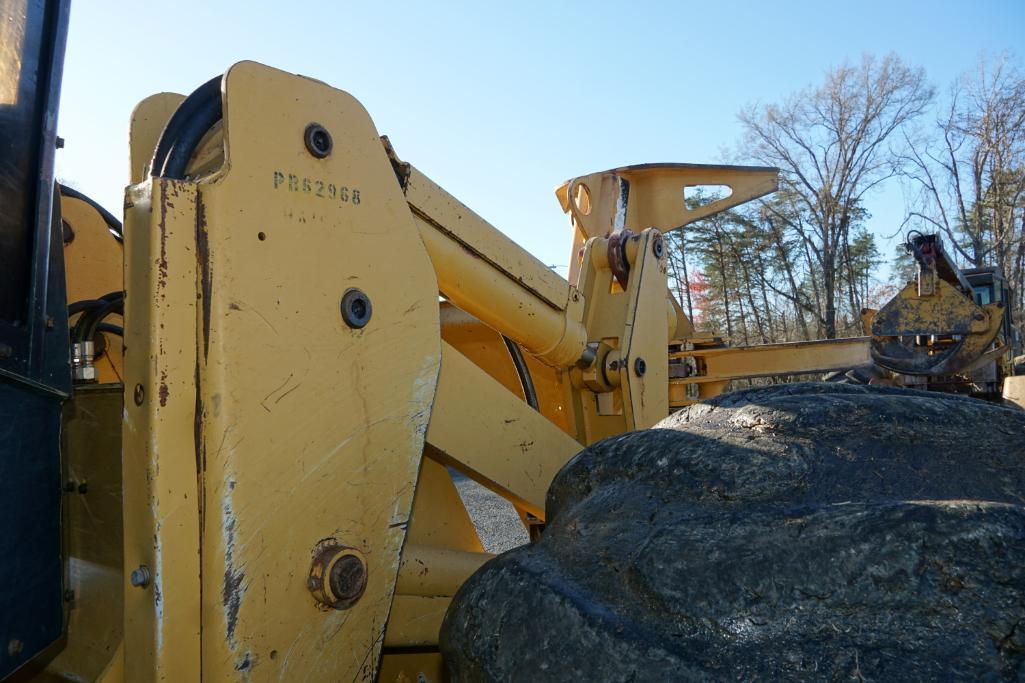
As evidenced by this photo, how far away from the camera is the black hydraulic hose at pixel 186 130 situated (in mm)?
1814

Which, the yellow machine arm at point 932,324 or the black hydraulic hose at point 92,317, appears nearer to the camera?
the black hydraulic hose at point 92,317

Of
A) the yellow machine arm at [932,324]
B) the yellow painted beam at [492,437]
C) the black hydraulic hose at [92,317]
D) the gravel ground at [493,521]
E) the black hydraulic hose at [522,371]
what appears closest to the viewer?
the black hydraulic hose at [92,317]

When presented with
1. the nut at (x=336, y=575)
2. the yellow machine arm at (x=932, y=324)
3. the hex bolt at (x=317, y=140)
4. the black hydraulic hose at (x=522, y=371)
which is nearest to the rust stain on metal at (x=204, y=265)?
the hex bolt at (x=317, y=140)

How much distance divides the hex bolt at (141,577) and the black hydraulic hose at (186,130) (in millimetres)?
803

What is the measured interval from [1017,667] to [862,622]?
19 centimetres

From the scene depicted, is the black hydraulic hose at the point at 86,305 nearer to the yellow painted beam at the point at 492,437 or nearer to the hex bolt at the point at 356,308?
the hex bolt at the point at 356,308

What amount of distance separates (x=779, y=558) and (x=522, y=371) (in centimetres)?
176

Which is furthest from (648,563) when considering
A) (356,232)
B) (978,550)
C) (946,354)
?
(946,354)

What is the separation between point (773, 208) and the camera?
100 feet

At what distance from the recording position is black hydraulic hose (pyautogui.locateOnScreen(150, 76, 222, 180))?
1814 mm

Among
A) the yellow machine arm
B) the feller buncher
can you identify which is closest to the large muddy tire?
the feller buncher

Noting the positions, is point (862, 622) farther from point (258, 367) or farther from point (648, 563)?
point (258, 367)

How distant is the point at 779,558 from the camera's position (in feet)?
4.05

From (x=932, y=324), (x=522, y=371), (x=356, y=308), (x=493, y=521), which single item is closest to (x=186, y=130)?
(x=356, y=308)
